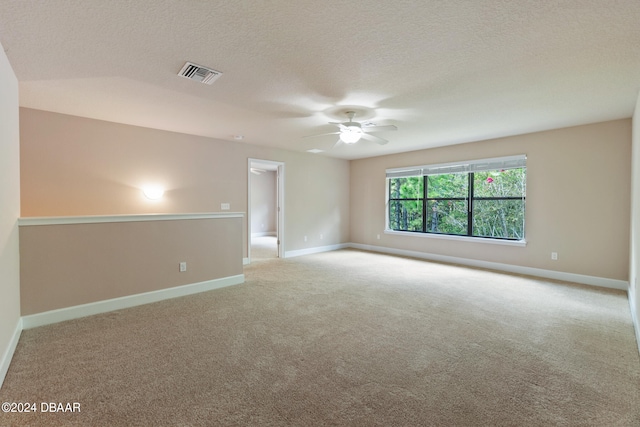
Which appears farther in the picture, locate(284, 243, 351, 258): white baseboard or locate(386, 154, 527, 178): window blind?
locate(284, 243, 351, 258): white baseboard

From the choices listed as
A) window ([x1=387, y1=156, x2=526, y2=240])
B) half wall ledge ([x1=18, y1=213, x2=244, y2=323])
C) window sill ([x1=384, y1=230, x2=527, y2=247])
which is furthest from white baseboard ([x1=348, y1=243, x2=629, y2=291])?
half wall ledge ([x1=18, y1=213, x2=244, y2=323])

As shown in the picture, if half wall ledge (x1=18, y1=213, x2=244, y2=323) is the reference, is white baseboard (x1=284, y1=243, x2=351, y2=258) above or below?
below

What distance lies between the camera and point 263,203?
10664mm

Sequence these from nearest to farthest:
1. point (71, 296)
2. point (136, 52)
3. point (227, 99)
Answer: point (136, 52)
point (71, 296)
point (227, 99)

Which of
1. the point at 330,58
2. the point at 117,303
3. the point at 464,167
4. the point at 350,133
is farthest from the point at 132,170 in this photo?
the point at 464,167

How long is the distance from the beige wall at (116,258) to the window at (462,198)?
425cm

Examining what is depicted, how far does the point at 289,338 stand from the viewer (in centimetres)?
262

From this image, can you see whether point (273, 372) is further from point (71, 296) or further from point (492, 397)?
point (71, 296)

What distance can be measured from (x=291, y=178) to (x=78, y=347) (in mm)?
4848

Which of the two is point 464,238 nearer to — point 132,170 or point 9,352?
point 132,170

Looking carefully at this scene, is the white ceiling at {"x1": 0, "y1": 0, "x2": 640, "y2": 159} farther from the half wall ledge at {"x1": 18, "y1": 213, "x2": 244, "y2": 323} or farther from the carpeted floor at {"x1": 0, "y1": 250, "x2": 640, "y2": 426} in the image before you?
the carpeted floor at {"x1": 0, "y1": 250, "x2": 640, "y2": 426}

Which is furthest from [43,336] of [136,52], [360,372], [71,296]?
[360,372]

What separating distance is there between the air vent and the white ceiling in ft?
0.24

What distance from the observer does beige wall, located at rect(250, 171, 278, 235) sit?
10.4m
